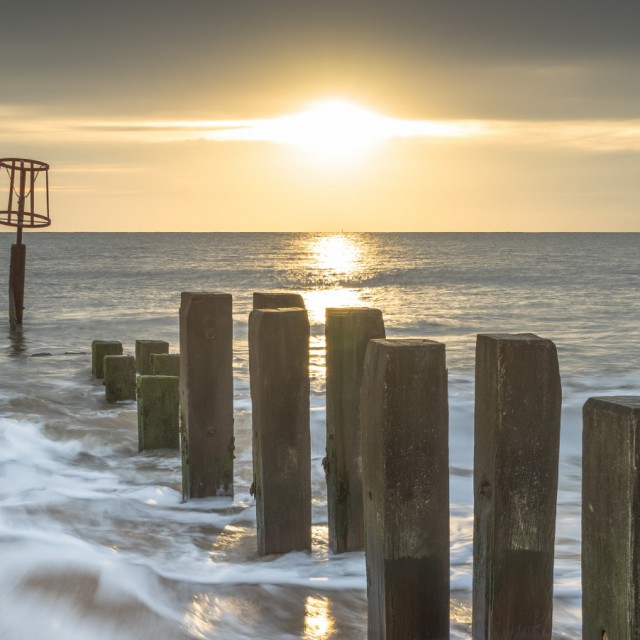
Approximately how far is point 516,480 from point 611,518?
1.96ft

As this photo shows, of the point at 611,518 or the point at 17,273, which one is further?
the point at 17,273

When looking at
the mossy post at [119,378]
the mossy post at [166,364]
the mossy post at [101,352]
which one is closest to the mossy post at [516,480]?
the mossy post at [166,364]


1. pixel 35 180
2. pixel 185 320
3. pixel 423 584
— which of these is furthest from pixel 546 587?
pixel 35 180

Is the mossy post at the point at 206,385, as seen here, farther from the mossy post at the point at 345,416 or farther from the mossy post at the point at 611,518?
the mossy post at the point at 611,518

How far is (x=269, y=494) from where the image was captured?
4.14 meters

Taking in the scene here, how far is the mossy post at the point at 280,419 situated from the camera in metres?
4.04

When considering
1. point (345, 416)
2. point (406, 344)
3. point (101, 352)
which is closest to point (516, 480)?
point (406, 344)

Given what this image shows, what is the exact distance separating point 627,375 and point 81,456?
9.65 meters

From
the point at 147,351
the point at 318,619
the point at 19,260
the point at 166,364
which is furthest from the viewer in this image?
the point at 19,260

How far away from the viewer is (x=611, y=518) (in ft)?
7.48

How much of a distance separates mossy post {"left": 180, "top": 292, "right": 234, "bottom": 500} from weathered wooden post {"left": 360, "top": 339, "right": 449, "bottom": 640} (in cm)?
218

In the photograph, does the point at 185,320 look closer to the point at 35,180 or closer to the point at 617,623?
the point at 617,623

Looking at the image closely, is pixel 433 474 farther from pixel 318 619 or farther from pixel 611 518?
pixel 318 619

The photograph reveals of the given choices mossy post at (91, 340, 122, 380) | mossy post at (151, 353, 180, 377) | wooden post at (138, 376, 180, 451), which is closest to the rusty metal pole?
mossy post at (91, 340, 122, 380)
